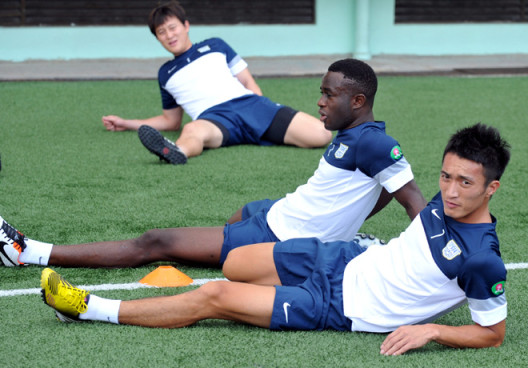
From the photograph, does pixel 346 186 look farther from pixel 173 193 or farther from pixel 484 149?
pixel 173 193

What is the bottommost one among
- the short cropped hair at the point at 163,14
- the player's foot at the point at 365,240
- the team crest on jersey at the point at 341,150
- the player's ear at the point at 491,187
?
the player's foot at the point at 365,240

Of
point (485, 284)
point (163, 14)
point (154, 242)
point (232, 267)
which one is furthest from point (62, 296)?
point (163, 14)

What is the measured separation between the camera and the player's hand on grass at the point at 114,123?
751 centimetres

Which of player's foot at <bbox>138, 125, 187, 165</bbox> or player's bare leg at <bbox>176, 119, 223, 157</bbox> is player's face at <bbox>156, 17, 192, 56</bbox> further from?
player's foot at <bbox>138, 125, 187, 165</bbox>

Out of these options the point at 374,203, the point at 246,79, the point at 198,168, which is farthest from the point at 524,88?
the point at 374,203

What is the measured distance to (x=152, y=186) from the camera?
5609 mm

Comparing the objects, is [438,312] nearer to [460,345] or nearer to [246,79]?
[460,345]

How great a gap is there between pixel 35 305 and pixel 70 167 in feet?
9.40

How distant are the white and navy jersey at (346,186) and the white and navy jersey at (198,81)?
11.0 ft

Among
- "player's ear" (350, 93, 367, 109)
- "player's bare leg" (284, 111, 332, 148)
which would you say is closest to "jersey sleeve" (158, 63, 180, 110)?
"player's bare leg" (284, 111, 332, 148)

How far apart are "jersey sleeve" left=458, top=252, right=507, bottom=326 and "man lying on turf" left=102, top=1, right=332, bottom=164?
12.8 feet

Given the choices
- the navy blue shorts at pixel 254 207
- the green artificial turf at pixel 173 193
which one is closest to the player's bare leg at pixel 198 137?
the green artificial turf at pixel 173 193

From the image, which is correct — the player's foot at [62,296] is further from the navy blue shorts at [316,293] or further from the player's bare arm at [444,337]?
the player's bare arm at [444,337]

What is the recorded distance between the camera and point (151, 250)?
156 inches
